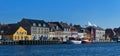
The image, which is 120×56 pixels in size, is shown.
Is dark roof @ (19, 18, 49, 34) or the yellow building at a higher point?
dark roof @ (19, 18, 49, 34)

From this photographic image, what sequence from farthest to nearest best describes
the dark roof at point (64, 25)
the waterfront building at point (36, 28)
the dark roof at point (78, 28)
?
the dark roof at point (78, 28)
the dark roof at point (64, 25)
the waterfront building at point (36, 28)

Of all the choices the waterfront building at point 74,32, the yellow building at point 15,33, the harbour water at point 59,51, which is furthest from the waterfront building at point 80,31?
the harbour water at point 59,51

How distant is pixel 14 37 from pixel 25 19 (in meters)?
12.8

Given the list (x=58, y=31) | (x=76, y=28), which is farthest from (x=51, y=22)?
(x=76, y=28)

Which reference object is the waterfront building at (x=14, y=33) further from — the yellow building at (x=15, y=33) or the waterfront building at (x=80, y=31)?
the waterfront building at (x=80, y=31)

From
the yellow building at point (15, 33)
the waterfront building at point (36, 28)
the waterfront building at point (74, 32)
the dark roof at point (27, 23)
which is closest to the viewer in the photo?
the yellow building at point (15, 33)

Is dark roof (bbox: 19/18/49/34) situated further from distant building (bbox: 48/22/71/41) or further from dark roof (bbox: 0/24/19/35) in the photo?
distant building (bbox: 48/22/71/41)

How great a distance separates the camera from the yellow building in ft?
464

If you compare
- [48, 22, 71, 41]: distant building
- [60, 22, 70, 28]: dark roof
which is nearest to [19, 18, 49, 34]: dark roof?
[48, 22, 71, 41]: distant building

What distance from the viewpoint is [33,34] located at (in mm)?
153125

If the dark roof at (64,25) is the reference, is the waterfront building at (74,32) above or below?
below

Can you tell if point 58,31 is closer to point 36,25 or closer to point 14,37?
point 36,25

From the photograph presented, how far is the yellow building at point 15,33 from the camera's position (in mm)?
141500

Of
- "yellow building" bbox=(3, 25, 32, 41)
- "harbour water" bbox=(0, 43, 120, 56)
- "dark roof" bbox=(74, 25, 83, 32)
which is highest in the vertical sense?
"dark roof" bbox=(74, 25, 83, 32)
